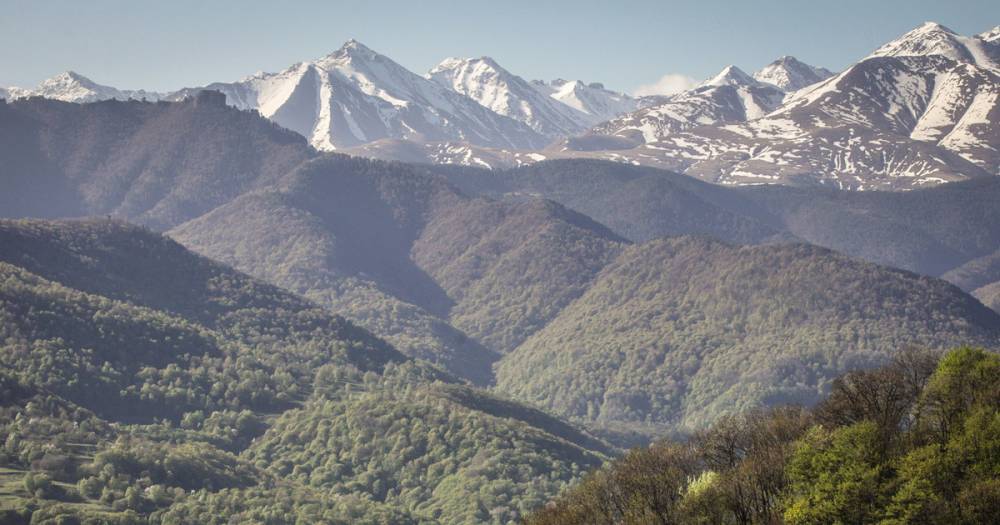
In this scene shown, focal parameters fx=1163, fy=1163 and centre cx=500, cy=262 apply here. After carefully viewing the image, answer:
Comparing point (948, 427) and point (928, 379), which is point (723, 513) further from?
point (928, 379)

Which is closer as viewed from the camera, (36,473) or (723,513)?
(723,513)

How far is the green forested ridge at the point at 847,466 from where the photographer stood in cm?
7456

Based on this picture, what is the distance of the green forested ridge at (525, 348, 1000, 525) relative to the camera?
245 ft

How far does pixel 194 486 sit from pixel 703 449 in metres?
124

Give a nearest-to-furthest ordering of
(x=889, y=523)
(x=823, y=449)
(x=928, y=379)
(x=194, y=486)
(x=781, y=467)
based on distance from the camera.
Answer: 1. (x=889, y=523)
2. (x=823, y=449)
3. (x=781, y=467)
4. (x=928, y=379)
5. (x=194, y=486)

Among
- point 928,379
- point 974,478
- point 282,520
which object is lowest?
point 282,520

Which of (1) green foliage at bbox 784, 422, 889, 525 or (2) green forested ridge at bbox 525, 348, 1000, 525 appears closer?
(2) green forested ridge at bbox 525, 348, 1000, 525

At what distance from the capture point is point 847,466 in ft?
254

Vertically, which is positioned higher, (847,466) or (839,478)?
(847,466)

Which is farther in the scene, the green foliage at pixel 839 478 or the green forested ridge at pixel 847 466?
the green foliage at pixel 839 478

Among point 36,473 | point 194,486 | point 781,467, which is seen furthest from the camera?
point 194,486

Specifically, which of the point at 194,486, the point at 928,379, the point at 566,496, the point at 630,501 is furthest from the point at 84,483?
the point at 928,379

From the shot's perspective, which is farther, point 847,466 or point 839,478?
point 847,466

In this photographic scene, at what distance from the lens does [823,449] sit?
80.0m
